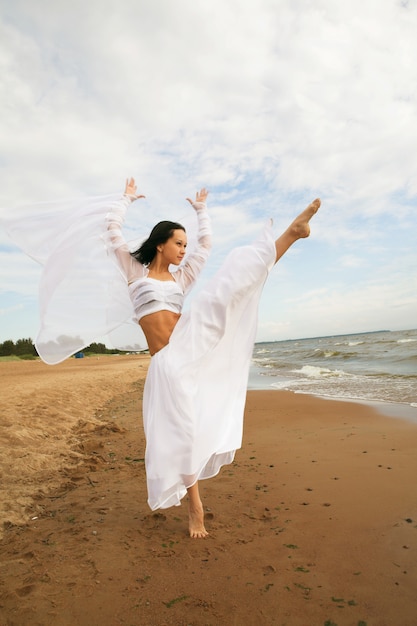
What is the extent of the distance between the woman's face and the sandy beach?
6.38ft

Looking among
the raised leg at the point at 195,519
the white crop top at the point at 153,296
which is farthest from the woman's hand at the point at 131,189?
the raised leg at the point at 195,519

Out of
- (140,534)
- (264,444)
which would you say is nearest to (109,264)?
(140,534)

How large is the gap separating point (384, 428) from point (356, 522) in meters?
3.00

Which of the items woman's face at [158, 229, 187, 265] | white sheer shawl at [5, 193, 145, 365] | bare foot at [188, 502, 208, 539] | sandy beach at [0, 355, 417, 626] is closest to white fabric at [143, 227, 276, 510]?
bare foot at [188, 502, 208, 539]

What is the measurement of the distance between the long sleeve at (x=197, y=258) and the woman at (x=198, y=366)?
1.07 feet

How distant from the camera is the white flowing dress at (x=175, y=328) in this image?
8.58 feet

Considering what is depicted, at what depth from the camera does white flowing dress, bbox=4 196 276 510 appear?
8.58 ft

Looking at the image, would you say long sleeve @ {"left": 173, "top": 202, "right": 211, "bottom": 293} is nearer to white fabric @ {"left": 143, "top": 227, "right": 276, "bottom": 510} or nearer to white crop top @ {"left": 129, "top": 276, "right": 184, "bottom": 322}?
white crop top @ {"left": 129, "top": 276, "right": 184, "bottom": 322}

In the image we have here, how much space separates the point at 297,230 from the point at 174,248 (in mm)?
968

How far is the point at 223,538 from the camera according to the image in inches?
105

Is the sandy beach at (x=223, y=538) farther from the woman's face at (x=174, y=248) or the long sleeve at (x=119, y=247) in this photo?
the woman's face at (x=174, y=248)

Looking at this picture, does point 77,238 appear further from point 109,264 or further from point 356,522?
point 356,522

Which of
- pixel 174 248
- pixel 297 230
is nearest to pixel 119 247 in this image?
pixel 174 248

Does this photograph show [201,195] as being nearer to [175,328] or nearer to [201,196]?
[201,196]
